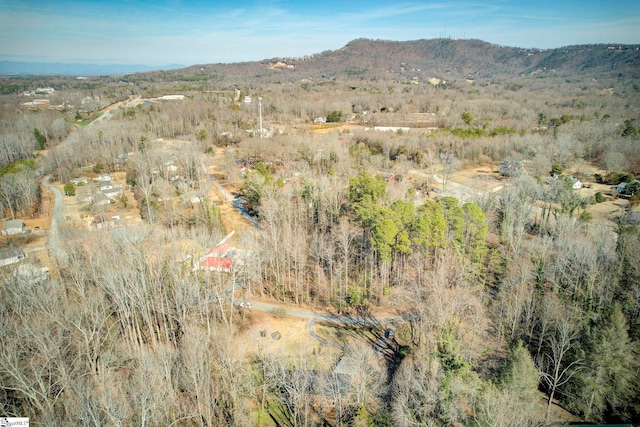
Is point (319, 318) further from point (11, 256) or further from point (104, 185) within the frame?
point (104, 185)

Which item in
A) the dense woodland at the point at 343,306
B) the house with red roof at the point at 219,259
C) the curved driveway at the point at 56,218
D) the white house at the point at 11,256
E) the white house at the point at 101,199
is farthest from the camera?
the white house at the point at 101,199

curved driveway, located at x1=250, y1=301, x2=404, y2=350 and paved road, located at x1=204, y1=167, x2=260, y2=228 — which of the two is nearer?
curved driveway, located at x1=250, y1=301, x2=404, y2=350

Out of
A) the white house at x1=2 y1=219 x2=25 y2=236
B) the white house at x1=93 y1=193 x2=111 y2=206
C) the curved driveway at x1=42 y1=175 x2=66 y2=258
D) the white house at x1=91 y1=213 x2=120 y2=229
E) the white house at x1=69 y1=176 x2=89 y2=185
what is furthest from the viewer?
the white house at x1=69 y1=176 x2=89 y2=185

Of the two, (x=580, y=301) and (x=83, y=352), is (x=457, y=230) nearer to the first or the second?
(x=580, y=301)

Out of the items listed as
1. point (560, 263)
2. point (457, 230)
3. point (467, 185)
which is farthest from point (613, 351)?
point (467, 185)

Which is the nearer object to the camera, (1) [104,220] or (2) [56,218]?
(1) [104,220]

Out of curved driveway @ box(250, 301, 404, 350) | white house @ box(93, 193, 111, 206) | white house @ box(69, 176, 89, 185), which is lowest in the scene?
curved driveway @ box(250, 301, 404, 350)

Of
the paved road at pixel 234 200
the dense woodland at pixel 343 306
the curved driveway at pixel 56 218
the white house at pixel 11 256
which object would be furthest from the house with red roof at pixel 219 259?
the white house at pixel 11 256

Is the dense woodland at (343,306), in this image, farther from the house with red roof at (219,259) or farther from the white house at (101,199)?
the white house at (101,199)

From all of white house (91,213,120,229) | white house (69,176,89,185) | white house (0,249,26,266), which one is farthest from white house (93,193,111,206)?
white house (0,249,26,266)

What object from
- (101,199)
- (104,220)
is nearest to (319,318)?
(104,220)

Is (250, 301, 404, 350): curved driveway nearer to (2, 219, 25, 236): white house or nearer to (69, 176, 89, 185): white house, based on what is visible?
(2, 219, 25, 236): white house
